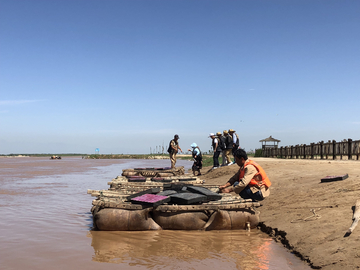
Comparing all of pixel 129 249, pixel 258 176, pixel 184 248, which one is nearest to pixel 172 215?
pixel 184 248

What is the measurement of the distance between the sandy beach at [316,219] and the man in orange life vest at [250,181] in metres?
0.63

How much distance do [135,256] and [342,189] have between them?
4.75 meters

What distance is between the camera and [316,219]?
5.85 metres

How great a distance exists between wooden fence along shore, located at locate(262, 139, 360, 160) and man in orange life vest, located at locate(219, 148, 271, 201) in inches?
554

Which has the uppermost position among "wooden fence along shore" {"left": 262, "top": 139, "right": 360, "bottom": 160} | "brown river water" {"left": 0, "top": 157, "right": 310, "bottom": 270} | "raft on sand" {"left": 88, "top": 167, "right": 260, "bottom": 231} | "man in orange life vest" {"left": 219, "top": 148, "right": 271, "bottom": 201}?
"wooden fence along shore" {"left": 262, "top": 139, "right": 360, "bottom": 160}

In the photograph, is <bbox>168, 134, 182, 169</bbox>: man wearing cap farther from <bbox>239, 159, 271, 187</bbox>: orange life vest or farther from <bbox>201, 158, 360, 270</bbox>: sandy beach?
<bbox>239, 159, 271, 187</bbox>: orange life vest

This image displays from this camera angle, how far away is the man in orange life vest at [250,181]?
6625 mm

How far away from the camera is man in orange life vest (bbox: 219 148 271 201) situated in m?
6.62

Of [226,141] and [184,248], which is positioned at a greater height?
[226,141]

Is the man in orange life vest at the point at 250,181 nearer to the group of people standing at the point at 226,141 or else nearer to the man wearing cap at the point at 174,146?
the group of people standing at the point at 226,141

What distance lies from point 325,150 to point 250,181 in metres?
17.0

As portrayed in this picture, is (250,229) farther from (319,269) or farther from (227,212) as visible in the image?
(319,269)

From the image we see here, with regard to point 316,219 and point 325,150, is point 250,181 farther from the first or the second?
point 325,150

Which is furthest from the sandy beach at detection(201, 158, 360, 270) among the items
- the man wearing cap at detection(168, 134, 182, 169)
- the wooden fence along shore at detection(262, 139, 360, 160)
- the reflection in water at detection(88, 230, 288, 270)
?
the wooden fence along shore at detection(262, 139, 360, 160)
